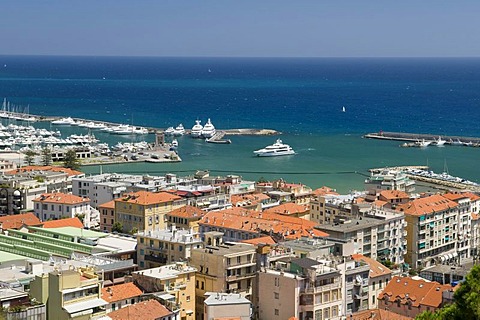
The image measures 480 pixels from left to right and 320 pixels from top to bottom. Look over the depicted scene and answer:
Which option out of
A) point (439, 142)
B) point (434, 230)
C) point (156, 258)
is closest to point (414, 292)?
point (156, 258)

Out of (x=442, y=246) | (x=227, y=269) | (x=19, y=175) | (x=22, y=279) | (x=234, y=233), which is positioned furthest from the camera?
(x=19, y=175)

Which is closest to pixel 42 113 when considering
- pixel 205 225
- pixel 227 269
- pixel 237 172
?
pixel 237 172

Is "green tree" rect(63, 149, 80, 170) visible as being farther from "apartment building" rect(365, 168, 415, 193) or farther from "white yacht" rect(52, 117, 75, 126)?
"white yacht" rect(52, 117, 75, 126)

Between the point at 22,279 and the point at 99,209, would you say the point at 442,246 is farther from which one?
the point at 22,279

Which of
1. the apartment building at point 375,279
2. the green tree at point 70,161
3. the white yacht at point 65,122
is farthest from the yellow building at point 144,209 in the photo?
the white yacht at point 65,122

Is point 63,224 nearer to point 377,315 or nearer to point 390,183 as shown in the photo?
point 377,315

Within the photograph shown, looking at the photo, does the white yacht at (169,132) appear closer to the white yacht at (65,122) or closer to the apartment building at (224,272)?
the white yacht at (65,122)
